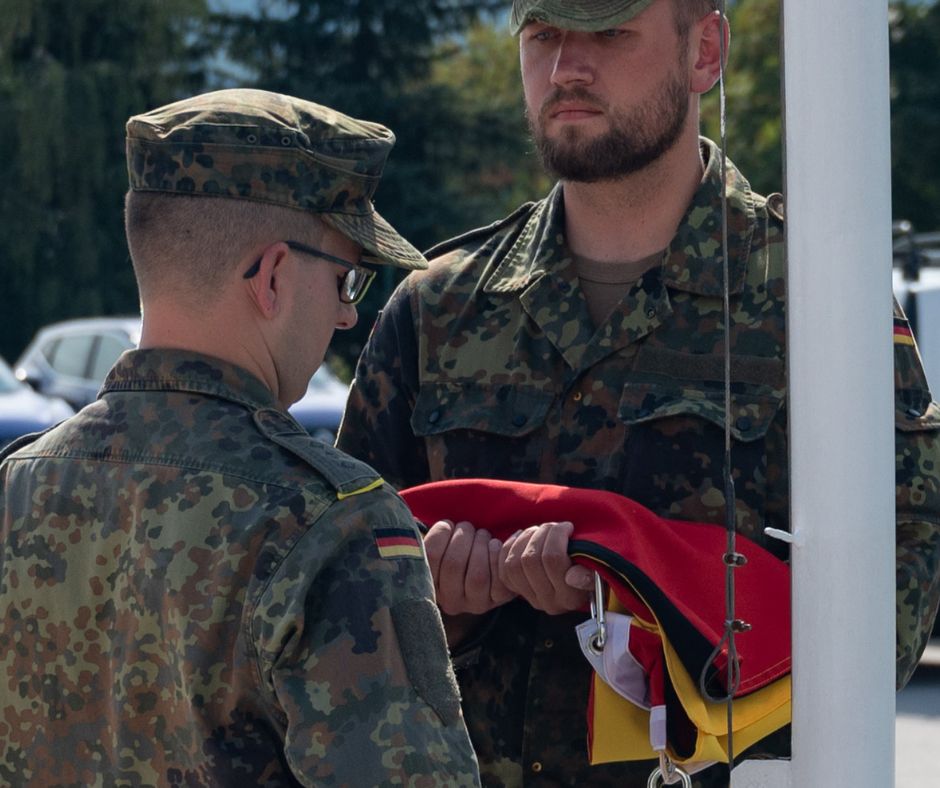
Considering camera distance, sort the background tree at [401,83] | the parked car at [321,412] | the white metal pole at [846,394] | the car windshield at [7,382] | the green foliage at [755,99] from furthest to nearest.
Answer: the background tree at [401,83] < the green foliage at [755,99] < the parked car at [321,412] < the car windshield at [7,382] < the white metal pole at [846,394]

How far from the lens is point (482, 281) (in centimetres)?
284

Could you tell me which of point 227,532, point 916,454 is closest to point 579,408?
point 916,454

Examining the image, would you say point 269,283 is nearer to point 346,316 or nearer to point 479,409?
point 346,316

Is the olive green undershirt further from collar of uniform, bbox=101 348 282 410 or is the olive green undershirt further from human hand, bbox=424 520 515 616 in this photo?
collar of uniform, bbox=101 348 282 410

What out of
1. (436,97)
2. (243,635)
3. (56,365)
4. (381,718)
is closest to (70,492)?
(243,635)

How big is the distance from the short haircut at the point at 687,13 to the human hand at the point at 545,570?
90 centimetres

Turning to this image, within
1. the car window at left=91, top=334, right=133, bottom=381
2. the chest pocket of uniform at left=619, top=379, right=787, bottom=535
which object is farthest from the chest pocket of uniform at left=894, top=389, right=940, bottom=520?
the car window at left=91, top=334, right=133, bottom=381

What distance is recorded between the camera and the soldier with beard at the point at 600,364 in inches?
101

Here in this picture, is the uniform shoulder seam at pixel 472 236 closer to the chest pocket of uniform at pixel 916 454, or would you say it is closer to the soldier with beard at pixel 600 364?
the soldier with beard at pixel 600 364

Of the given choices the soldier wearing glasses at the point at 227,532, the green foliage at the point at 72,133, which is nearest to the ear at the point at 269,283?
the soldier wearing glasses at the point at 227,532

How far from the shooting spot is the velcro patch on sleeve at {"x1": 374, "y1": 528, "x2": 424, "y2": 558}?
6.01 feet

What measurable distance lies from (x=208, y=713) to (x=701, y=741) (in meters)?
0.75

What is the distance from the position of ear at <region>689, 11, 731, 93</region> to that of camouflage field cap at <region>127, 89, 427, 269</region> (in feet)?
2.69

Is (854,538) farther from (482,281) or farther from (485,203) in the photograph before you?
(485,203)
